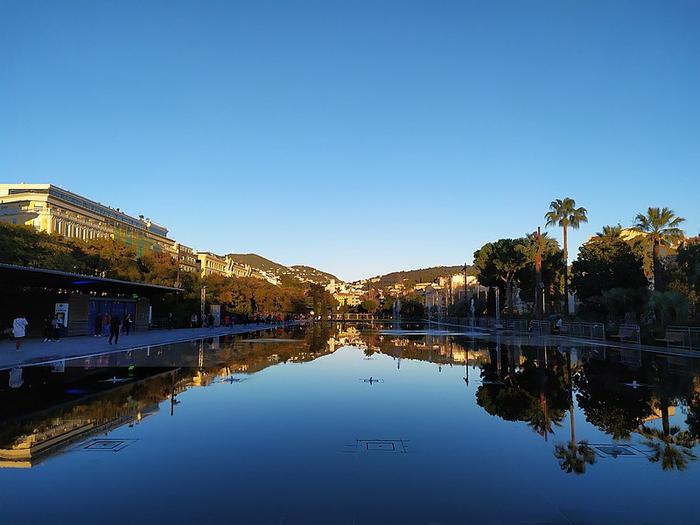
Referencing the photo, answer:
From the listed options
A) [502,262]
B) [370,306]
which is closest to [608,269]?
[502,262]

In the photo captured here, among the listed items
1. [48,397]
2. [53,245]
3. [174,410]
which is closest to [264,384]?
[174,410]

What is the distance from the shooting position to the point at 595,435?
27.4ft

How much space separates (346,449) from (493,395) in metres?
5.95

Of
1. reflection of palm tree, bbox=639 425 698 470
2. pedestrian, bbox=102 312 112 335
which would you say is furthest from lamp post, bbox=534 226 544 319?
reflection of palm tree, bbox=639 425 698 470

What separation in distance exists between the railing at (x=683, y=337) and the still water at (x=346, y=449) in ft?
38.1

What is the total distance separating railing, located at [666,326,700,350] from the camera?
24500 millimetres

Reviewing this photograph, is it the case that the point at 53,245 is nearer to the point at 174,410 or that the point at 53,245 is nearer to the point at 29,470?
the point at 174,410

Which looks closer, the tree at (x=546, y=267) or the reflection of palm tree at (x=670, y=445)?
the reflection of palm tree at (x=670, y=445)

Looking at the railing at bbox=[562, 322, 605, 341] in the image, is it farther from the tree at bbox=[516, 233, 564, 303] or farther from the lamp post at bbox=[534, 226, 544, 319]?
the tree at bbox=[516, 233, 564, 303]

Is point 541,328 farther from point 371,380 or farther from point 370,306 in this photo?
point 370,306

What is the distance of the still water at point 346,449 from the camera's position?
5.14 meters

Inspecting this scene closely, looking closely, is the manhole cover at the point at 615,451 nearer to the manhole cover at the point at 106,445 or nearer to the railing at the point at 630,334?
the manhole cover at the point at 106,445

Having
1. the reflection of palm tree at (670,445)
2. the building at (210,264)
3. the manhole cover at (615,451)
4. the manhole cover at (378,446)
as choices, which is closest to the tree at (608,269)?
the reflection of palm tree at (670,445)

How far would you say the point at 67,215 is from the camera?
282 feet
